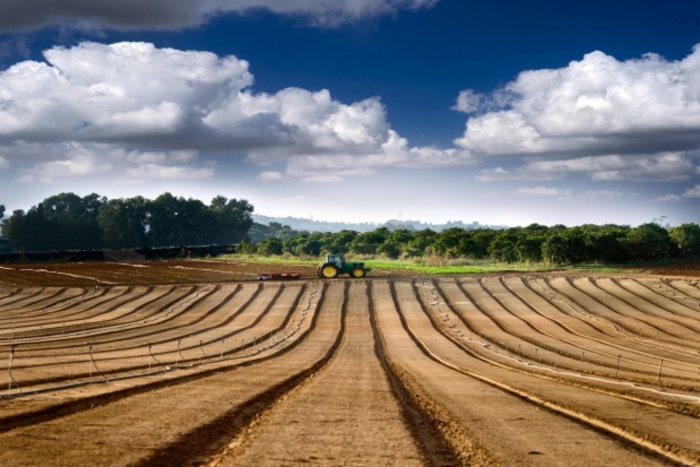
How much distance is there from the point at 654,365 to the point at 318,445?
2043 cm

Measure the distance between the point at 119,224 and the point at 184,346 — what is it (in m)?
127

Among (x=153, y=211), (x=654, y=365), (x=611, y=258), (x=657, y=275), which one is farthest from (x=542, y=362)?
(x=153, y=211)

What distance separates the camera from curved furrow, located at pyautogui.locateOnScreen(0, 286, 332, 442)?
12.4m

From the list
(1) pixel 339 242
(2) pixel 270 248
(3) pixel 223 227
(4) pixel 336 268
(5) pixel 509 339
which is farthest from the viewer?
(3) pixel 223 227

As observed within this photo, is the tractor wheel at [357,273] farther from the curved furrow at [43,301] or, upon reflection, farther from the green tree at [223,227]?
the green tree at [223,227]

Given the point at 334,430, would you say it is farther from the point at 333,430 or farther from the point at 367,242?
the point at 367,242

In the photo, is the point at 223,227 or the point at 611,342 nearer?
the point at 611,342

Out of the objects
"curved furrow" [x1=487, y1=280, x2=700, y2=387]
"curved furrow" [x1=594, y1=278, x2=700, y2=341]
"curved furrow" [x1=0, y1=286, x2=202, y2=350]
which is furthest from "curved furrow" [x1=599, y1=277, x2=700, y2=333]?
"curved furrow" [x1=0, y1=286, x2=202, y2=350]

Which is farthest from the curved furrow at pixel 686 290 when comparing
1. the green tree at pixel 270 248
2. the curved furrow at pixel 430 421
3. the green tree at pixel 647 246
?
the green tree at pixel 270 248

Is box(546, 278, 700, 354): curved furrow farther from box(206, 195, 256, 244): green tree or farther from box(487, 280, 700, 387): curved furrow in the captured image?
box(206, 195, 256, 244): green tree

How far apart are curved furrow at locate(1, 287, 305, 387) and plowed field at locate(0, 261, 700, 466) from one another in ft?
0.53

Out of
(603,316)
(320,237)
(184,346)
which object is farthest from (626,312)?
(320,237)

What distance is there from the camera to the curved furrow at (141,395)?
40.7 feet

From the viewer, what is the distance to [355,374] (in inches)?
889
